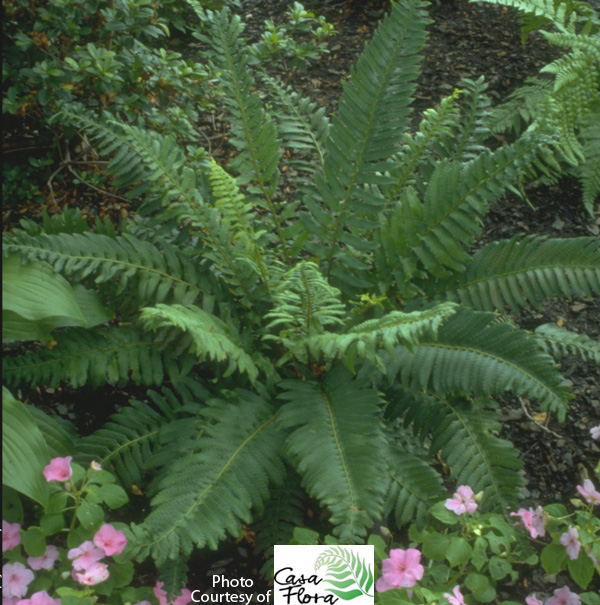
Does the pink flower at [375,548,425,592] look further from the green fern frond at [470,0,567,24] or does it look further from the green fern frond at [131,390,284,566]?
the green fern frond at [470,0,567,24]

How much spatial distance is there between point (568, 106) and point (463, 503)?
6.77 feet

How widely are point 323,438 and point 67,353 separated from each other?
0.74 m

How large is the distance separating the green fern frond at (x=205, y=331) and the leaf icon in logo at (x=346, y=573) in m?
0.46

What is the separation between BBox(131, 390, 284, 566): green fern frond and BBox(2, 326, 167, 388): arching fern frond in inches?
9.8

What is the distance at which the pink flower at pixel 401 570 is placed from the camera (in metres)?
1.45

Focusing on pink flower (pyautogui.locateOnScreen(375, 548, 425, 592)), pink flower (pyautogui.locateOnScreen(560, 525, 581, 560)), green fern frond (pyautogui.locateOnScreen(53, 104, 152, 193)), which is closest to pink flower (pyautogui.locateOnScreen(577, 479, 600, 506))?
pink flower (pyautogui.locateOnScreen(560, 525, 581, 560))

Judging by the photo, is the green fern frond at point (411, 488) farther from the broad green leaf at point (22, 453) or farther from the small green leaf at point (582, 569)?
the broad green leaf at point (22, 453)

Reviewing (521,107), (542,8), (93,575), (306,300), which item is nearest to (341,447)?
(306,300)

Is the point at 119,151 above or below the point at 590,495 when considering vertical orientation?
above

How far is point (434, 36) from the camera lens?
3.74 meters

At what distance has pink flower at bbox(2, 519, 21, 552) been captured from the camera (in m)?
1.52

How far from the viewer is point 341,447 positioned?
163 centimetres

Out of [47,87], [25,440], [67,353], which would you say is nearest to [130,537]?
[25,440]

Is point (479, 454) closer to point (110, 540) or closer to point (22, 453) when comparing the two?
point (110, 540)
